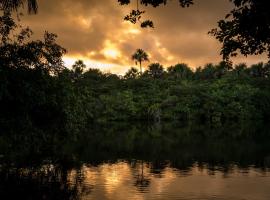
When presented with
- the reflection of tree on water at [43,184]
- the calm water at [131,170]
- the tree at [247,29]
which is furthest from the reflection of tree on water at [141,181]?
the tree at [247,29]

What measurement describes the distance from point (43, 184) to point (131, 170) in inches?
556

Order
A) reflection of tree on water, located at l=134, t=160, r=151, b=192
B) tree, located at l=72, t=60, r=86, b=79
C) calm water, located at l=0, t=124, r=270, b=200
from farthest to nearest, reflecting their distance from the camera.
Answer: tree, located at l=72, t=60, r=86, b=79, reflection of tree on water, located at l=134, t=160, r=151, b=192, calm water, located at l=0, t=124, r=270, b=200

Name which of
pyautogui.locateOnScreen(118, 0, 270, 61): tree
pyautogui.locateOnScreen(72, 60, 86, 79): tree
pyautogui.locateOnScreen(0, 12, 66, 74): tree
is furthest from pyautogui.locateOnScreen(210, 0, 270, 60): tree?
pyautogui.locateOnScreen(72, 60, 86, 79): tree

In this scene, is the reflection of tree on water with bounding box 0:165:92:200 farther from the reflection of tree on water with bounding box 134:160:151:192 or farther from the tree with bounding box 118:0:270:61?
the tree with bounding box 118:0:270:61

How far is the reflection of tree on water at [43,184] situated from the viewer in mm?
36688

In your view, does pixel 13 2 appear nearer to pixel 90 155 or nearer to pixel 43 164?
pixel 43 164

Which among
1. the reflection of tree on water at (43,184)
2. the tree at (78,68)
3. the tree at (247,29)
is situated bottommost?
the reflection of tree on water at (43,184)

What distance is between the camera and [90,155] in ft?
217

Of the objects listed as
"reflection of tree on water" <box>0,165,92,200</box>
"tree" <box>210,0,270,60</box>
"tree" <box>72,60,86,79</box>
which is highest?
"tree" <box>72,60,86,79</box>

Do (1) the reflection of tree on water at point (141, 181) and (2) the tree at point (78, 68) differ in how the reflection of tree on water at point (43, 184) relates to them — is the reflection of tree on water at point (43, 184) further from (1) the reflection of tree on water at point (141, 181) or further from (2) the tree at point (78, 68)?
(2) the tree at point (78, 68)

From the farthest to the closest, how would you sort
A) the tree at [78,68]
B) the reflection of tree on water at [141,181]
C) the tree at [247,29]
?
the tree at [78,68] → the reflection of tree on water at [141,181] → the tree at [247,29]

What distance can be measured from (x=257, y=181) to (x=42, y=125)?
21095mm

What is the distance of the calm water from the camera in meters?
39.0

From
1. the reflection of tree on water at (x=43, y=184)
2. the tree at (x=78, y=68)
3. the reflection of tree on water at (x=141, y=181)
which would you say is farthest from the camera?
the tree at (x=78, y=68)
